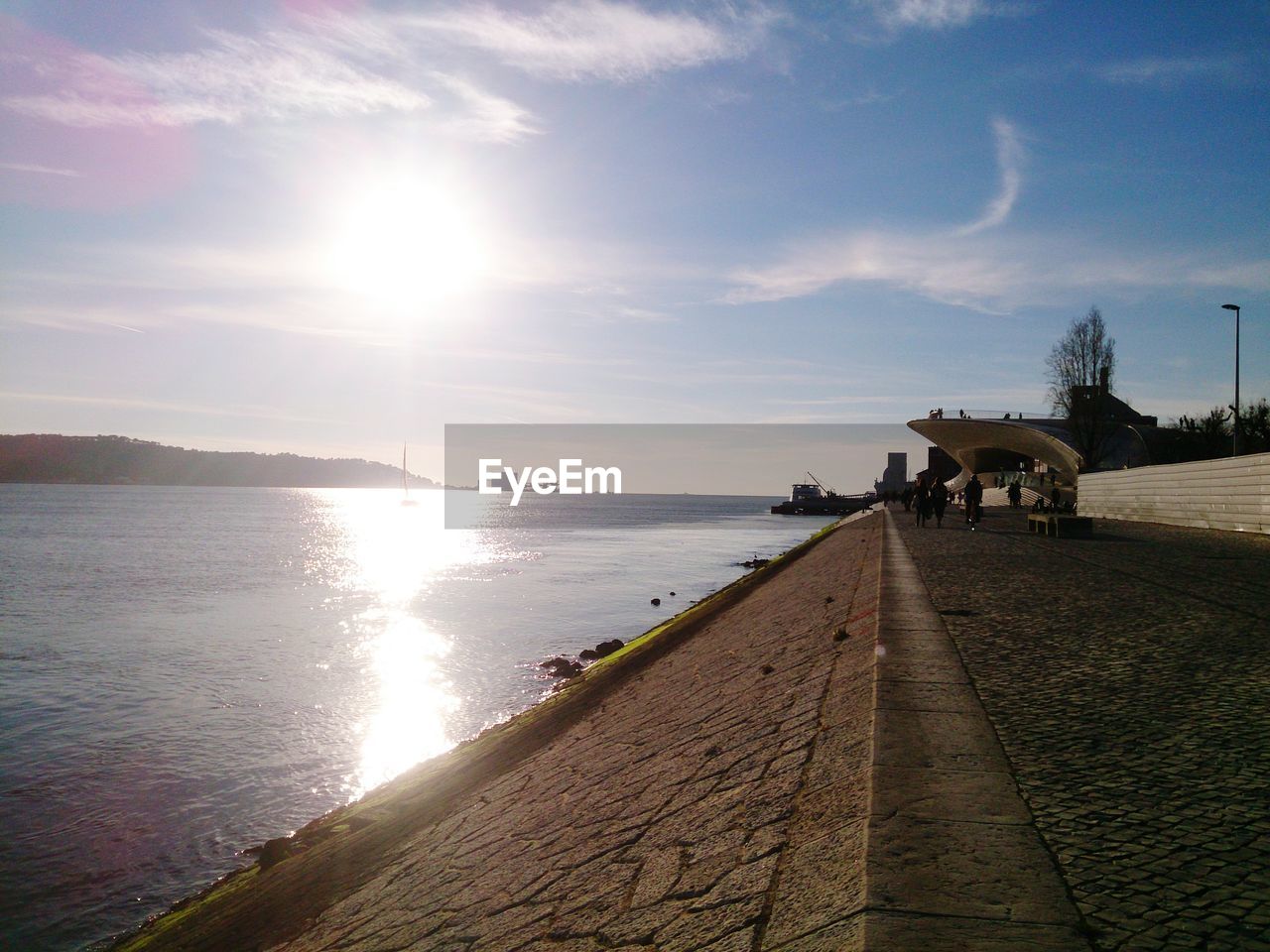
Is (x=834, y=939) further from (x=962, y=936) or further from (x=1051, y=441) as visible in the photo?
(x=1051, y=441)

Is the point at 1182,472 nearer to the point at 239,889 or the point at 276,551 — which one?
the point at 239,889

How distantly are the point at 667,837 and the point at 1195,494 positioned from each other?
3054 centimetres

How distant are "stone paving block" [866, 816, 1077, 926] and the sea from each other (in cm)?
817

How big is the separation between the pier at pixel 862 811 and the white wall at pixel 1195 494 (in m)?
16.7

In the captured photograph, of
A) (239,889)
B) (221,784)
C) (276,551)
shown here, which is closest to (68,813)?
(221,784)

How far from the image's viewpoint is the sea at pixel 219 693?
1017 cm

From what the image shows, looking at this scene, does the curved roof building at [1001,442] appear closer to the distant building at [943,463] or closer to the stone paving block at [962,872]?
the distant building at [943,463]

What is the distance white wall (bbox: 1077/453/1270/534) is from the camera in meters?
24.8

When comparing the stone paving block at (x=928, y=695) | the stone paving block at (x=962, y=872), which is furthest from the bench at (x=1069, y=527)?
the stone paving block at (x=962, y=872)

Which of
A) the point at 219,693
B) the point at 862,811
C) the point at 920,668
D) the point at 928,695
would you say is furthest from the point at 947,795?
the point at 219,693

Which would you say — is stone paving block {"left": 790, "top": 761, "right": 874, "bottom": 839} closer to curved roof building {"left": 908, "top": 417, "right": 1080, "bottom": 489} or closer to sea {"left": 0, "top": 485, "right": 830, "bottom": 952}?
sea {"left": 0, "top": 485, "right": 830, "bottom": 952}

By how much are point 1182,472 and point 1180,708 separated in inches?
1158

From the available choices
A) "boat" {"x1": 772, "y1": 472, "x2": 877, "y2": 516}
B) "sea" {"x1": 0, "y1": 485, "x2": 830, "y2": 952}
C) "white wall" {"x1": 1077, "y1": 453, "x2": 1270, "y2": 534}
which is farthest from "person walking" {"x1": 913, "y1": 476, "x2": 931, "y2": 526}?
"boat" {"x1": 772, "y1": 472, "x2": 877, "y2": 516}

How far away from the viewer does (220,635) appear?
85.5 ft
